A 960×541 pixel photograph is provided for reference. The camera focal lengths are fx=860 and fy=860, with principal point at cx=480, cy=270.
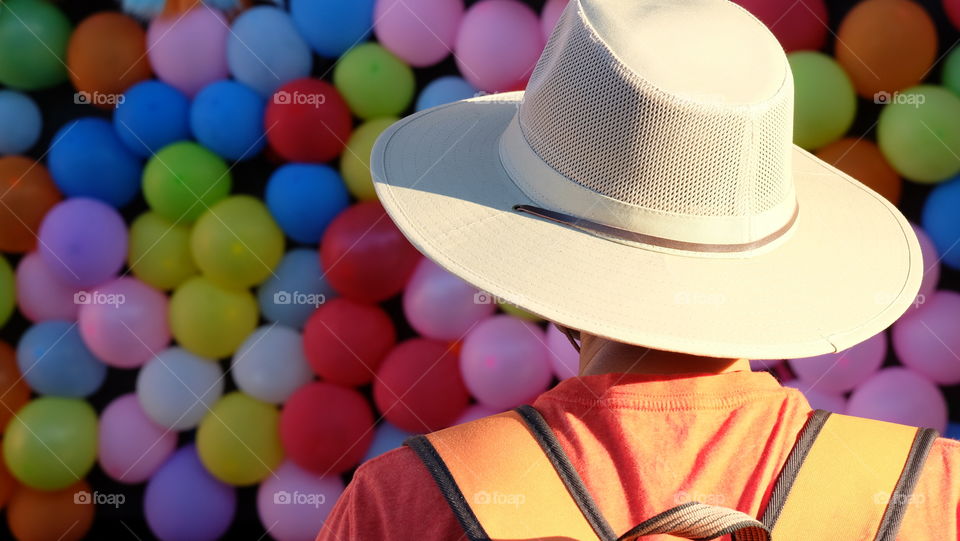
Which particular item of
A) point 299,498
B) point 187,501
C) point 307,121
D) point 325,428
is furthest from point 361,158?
point 187,501

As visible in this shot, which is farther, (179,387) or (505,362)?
(179,387)

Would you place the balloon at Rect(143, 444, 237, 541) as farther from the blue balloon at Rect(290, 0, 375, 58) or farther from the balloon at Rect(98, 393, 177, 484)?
the blue balloon at Rect(290, 0, 375, 58)

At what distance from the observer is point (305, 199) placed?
73.6 inches

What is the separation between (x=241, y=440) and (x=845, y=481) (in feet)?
4.91

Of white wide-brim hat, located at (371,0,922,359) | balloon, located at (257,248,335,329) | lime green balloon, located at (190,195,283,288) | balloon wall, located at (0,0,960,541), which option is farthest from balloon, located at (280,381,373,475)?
white wide-brim hat, located at (371,0,922,359)

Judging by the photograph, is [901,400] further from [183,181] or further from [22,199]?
[22,199]

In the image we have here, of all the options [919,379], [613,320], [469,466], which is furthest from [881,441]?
[919,379]

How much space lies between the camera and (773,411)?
0.74 metres

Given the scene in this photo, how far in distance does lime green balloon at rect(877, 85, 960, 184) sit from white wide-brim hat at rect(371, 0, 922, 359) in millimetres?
855

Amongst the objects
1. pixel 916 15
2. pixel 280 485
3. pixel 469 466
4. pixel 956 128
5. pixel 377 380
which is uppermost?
pixel 469 466

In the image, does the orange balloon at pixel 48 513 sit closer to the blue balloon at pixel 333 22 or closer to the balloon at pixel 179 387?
the balloon at pixel 179 387

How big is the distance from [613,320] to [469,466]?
189 mm

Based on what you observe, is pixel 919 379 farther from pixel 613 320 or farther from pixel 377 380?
pixel 613 320

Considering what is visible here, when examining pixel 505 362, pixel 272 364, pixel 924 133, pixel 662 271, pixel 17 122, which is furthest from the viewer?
pixel 17 122
